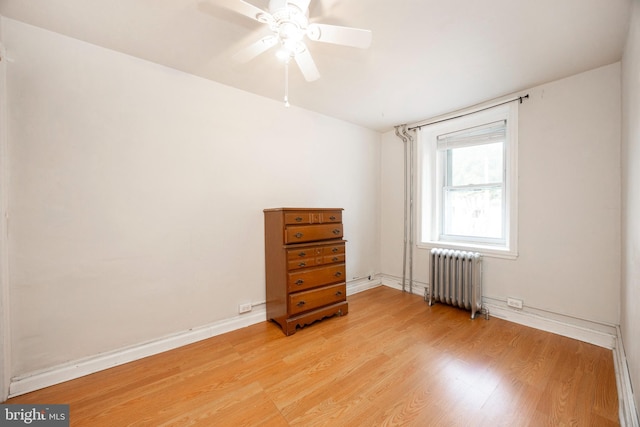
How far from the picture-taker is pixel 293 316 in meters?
2.35

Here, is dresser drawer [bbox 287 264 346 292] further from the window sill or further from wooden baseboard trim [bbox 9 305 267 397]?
the window sill

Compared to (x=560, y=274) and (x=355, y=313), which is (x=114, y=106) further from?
(x=560, y=274)

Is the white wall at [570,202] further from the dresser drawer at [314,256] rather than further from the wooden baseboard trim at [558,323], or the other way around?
the dresser drawer at [314,256]

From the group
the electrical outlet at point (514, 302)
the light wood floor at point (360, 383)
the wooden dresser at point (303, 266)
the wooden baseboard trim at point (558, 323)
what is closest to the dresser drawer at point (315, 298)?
the wooden dresser at point (303, 266)

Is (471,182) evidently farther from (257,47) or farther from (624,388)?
(257,47)

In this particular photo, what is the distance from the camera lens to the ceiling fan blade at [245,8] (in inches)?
45.0

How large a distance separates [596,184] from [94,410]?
4043 mm

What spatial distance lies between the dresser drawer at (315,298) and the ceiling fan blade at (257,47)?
1990mm

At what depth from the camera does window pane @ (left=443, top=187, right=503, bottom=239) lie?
2.87 metres

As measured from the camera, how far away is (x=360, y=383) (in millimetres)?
1645

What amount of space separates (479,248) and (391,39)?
2.39 m

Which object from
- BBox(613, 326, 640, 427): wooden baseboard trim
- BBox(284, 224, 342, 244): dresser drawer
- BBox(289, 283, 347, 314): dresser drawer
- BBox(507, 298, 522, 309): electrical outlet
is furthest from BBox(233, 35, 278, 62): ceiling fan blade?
BBox(507, 298, 522, 309): electrical outlet

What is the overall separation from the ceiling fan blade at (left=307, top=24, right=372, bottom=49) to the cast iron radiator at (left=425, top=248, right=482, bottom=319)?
2490 millimetres

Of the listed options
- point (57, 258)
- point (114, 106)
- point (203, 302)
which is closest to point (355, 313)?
point (203, 302)
